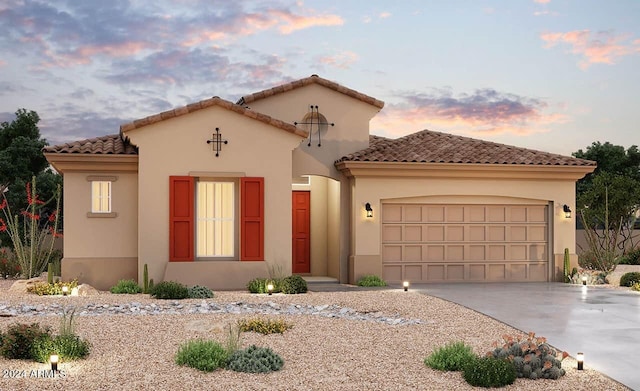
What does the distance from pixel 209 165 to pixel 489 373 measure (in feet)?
35.3

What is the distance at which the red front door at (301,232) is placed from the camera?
21.5 meters

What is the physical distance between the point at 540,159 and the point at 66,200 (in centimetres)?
1271

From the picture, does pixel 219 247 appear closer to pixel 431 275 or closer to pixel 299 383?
pixel 431 275

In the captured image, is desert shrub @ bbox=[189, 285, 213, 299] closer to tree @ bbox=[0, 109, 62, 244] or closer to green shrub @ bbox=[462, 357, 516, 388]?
green shrub @ bbox=[462, 357, 516, 388]

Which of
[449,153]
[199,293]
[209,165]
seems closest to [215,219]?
[209,165]

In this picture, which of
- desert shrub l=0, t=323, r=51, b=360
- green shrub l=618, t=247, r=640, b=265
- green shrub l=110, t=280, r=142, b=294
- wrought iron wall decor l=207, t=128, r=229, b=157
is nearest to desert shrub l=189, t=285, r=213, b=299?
green shrub l=110, t=280, r=142, b=294

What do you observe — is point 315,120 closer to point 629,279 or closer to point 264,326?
point 629,279

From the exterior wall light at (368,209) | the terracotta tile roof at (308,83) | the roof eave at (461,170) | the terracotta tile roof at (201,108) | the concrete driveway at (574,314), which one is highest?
the terracotta tile roof at (308,83)

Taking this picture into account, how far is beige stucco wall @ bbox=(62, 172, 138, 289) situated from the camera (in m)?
18.4

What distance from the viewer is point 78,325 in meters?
11.4

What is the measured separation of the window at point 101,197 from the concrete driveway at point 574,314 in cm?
796

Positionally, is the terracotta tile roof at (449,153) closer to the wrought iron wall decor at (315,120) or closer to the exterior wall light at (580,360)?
the wrought iron wall decor at (315,120)

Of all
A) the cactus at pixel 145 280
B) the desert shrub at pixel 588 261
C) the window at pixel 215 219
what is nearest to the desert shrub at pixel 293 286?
the window at pixel 215 219

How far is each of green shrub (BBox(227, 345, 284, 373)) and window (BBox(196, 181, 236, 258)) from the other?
9.04 metres
